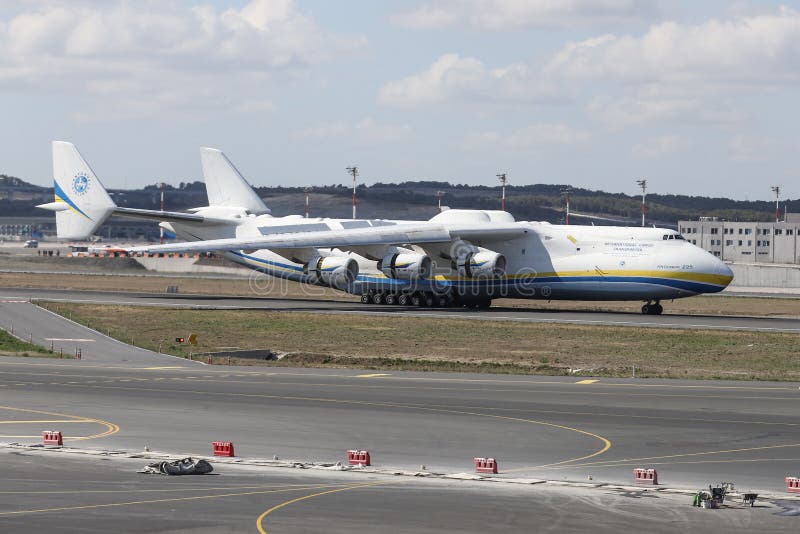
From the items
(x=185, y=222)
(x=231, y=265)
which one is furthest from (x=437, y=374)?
(x=231, y=265)

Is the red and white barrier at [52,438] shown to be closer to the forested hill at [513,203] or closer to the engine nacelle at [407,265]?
the engine nacelle at [407,265]

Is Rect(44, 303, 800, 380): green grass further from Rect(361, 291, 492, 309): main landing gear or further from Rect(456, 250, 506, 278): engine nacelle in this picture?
Rect(361, 291, 492, 309): main landing gear

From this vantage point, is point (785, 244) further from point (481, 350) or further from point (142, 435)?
point (142, 435)

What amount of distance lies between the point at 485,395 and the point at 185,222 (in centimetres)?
4436

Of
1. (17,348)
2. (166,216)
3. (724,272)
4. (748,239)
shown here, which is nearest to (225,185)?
(166,216)

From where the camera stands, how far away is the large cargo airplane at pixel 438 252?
62.1 m

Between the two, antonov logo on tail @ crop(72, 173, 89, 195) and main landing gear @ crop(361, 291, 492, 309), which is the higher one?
antonov logo on tail @ crop(72, 173, 89, 195)

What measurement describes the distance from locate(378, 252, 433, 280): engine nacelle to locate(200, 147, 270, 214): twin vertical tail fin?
14452 millimetres

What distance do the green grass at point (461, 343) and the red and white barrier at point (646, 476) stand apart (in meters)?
19.8

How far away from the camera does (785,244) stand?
140 metres

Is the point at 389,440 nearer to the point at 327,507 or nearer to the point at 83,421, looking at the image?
the point at 327,507

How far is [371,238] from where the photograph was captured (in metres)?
66.1

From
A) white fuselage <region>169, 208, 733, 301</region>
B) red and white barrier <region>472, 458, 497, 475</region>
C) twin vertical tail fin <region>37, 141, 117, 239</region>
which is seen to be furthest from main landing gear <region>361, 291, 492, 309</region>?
red and white barrier <region>472, 458, 497, 475</region>

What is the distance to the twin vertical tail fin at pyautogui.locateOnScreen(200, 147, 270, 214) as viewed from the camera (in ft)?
261
